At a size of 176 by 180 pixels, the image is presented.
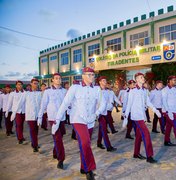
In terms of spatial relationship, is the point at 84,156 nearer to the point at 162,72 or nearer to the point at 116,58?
the point at 162,72

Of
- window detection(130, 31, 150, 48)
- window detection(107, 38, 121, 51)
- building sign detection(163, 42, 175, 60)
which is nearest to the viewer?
building sign detection(163, 42, 175, 60)

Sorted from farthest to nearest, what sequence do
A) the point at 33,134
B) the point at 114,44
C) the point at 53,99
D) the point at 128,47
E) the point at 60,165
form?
the point at 114,44, the point at 128,47, the point at 33,134, the point at 53,99, the point at 60,165

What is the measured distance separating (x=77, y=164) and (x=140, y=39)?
25.2 metres

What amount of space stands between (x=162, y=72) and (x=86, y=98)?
21.3 metres

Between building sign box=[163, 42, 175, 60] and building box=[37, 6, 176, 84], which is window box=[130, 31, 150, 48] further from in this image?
building sign box=[163, 42, 175, 60]

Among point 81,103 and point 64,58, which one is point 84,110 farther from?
point 64,58

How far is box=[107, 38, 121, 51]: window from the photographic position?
31.5m

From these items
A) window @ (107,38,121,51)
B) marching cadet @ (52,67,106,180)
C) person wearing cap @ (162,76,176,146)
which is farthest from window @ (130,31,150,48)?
marching cadet @ (52,67,106,180)

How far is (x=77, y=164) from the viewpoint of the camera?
223 inches

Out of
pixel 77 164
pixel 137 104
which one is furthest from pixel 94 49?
pixel 77 164

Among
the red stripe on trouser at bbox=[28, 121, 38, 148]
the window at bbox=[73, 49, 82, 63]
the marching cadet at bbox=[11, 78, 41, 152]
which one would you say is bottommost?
the red stripe on trouser at bbox=[28, 121, 38, 148]

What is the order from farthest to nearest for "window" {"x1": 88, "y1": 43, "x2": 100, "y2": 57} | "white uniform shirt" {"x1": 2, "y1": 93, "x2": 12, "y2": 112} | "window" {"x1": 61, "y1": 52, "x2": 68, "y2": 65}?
"window" {"x1": 61, "y1": 52, "x2": 68, "y2": 65} → "window" {"x1": 88, "y1": 43, "x2": 100, "y2": 57} → "white uniform shirt" {"x1": 2, "y1": 93, "x2": 12, "y2": 112}

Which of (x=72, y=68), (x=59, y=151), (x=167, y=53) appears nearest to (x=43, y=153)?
(x=59, y=151)

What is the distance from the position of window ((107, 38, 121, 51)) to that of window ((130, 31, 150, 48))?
2.14 m
